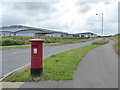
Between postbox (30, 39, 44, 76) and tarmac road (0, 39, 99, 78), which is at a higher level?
postbox (30, 39, 44, 76)

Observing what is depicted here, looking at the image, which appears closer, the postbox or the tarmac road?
the postbox

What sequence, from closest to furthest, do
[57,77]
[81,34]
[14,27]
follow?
[57,77] < [14,27] < [81,34]

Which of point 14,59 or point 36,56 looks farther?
point 14,59

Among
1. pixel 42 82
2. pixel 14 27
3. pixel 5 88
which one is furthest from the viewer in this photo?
pixel 14 27

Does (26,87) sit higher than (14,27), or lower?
lower

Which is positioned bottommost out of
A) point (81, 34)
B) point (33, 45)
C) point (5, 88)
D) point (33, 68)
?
point (5, 88)

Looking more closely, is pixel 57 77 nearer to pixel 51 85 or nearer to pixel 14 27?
pixel 51 85

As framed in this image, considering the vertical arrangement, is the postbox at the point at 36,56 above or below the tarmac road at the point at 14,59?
→ above

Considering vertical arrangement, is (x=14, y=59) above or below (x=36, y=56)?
below

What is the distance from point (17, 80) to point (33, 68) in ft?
2.35

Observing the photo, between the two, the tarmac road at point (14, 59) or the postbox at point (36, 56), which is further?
the tarmac road at point (14, 59)

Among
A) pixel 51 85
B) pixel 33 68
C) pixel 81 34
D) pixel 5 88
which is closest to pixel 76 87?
pixel 51 85

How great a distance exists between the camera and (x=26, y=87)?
4184mm

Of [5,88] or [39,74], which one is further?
[39,74]
